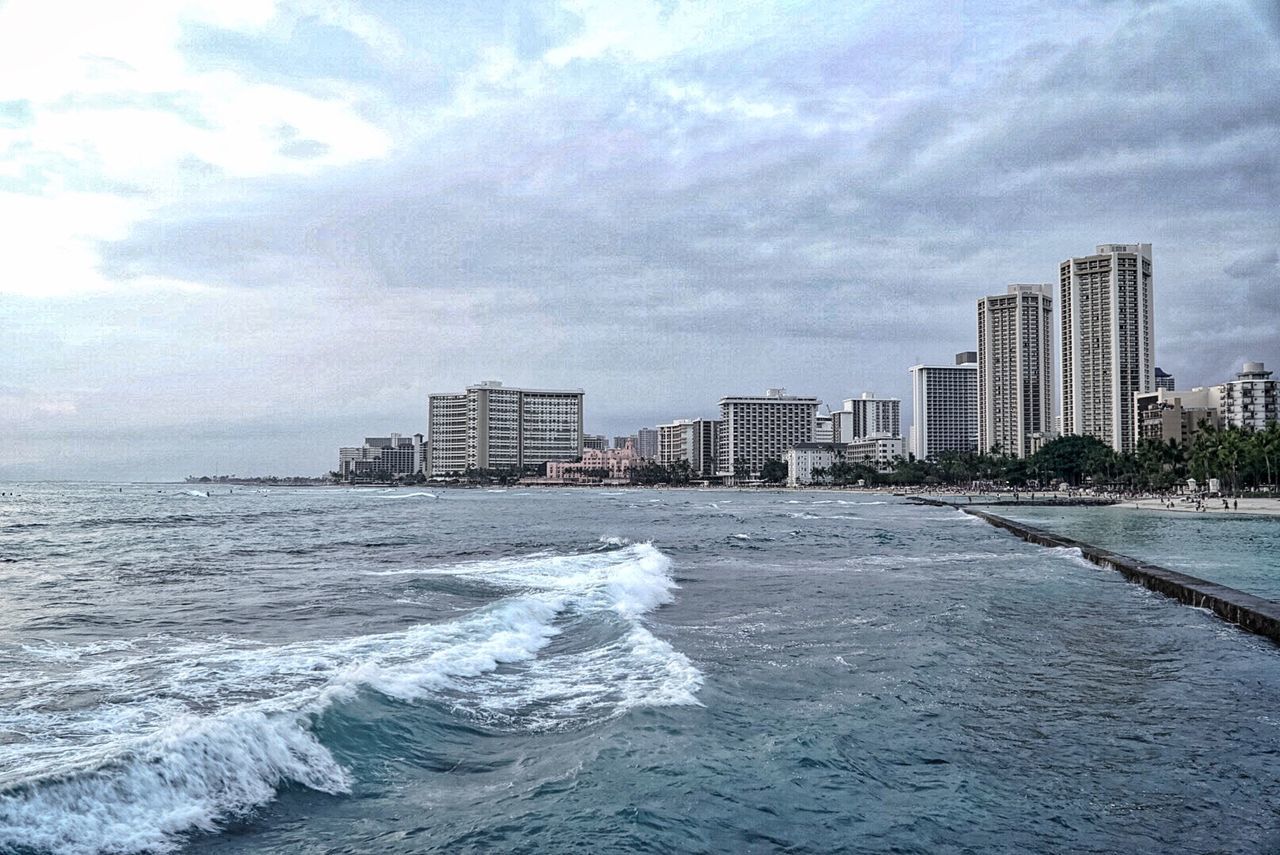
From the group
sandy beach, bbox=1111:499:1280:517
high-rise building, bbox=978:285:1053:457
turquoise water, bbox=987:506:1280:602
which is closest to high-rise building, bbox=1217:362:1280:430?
high-rise building, bbox=978:285:1053:457

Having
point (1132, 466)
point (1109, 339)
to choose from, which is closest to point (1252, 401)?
point (1109, 339)

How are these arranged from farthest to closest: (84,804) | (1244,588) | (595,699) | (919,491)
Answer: (919,491), (1244,588), (595,699), (84,804)

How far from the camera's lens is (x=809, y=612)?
1406 centimetres

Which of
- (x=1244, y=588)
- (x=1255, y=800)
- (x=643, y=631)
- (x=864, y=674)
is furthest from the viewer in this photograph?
(x=1244, y=588)

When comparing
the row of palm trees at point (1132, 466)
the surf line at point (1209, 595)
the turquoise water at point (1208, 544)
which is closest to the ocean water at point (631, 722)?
the surf line at point (1209, 595)

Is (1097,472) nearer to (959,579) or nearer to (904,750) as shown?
(959,579)

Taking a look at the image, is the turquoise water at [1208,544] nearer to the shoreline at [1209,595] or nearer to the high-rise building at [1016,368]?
the shoreline at [1209,595]

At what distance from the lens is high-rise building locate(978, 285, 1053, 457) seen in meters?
177

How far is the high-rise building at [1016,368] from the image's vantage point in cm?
17662

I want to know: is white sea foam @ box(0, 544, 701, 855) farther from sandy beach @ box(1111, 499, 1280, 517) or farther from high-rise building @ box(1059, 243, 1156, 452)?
high-rise building @ box(1059, 243, 1156, 452)

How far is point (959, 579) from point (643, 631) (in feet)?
32.6

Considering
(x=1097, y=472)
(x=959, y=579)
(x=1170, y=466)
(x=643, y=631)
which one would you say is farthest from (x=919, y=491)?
(x=643, y=631)

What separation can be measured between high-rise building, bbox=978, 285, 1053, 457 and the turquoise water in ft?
429

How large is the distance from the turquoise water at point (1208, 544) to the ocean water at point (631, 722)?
19.3 feet
